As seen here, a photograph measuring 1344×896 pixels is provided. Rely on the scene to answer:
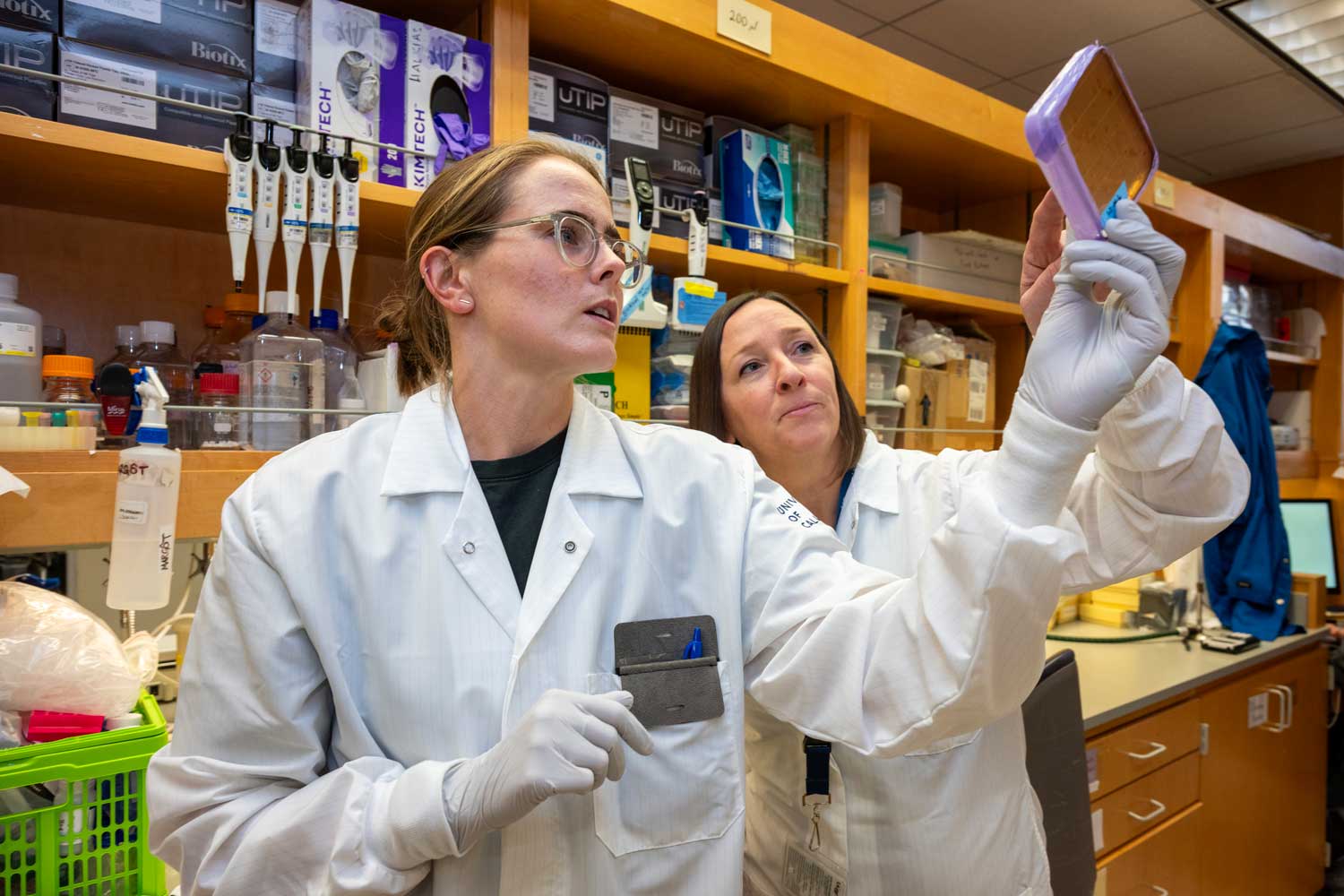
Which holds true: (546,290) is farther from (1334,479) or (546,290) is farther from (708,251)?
(1334,479)

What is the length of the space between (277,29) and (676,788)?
1374mm

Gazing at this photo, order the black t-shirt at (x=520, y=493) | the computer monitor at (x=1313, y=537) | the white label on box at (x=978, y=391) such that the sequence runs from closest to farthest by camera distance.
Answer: the black t-shirt at (x=520, y=493) → the white label on box at (x=978, y=391) → the computer monitor at (x=1313, y=537)

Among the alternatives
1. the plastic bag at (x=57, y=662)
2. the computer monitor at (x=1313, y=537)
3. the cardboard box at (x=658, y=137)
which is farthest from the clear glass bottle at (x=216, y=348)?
the computer monitor at (x=1313, y=537)

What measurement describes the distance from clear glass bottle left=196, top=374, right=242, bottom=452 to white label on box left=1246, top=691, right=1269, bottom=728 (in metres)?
2.86

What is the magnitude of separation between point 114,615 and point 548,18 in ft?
5.13

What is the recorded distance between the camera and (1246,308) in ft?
12.0

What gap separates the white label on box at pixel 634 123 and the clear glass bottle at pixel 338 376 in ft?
2.45

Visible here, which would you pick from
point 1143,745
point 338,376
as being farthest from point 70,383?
point 1143,745

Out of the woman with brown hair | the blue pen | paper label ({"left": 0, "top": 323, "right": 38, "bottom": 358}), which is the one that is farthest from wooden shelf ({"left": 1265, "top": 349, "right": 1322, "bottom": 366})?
paper label ({"left": 0, "top": 323, "right": 38, "bottom": 358})

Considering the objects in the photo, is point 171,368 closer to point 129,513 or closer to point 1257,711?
point 129,513

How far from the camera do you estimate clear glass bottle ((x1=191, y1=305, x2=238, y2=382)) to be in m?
1.46

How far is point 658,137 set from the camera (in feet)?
6.17

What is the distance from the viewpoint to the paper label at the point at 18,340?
121cm

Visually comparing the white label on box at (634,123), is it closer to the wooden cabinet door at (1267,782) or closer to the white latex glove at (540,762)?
the white latex glove at (540,762)
